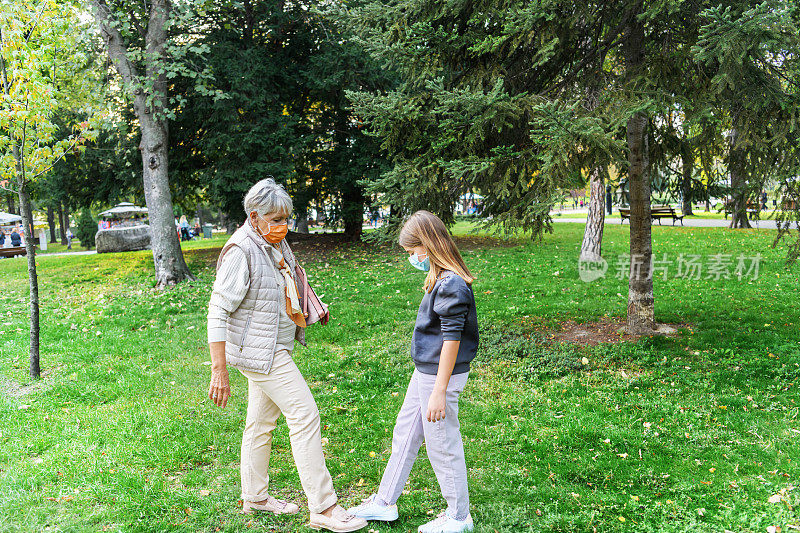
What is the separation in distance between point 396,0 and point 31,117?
4357 mm

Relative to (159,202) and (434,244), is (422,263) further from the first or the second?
(159,202)

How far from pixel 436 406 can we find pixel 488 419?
2.04 meters

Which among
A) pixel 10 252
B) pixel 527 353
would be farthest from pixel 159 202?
pixel 10 252

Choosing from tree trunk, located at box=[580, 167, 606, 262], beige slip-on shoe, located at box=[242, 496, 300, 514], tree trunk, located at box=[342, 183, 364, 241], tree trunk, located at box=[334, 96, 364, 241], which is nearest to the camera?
beige slip-on shoe, located at box=[242, 496, 300, 514]

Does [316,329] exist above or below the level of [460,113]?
below

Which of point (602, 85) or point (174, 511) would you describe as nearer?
point (174, 511)

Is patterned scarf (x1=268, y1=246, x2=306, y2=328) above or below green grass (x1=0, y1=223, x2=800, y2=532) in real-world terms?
above

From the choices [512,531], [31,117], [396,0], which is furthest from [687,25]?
[31,117]

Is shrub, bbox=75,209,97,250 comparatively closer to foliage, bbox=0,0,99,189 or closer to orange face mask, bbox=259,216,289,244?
foliage, bbox=0,0,99,189

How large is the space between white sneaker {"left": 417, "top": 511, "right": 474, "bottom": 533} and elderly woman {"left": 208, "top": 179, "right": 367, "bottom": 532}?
399mm

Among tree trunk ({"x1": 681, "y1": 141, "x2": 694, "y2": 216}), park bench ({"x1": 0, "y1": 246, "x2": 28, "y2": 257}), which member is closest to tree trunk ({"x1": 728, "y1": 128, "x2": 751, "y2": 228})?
tree trunk ({"x1": 681, "y1": 141, "x2": 694, "y2": 216})

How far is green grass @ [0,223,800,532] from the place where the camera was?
362 cm

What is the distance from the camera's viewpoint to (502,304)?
9031 mm

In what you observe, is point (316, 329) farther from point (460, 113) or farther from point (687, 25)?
point (687, 25)
